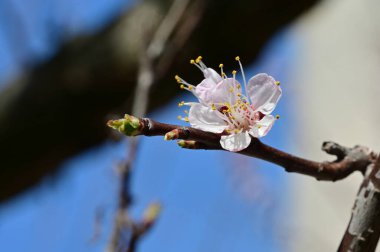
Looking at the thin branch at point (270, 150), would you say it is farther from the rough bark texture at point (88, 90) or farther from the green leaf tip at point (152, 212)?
the rough bark texture at point (88, 90)

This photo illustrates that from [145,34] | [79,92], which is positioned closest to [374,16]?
[79,92]

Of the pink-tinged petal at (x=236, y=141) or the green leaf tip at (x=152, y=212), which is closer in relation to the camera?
the pink-tinged petal at (x=236, y=141)

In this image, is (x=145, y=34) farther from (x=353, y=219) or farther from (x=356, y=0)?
(x=356, y=0)

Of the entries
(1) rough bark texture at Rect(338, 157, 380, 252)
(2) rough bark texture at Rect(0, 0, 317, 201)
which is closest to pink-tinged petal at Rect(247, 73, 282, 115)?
(1) rough bark texture at Rect(338, 157, 380, 252)

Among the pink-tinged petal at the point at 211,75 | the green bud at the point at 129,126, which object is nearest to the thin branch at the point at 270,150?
the green bud at the point at 129,126

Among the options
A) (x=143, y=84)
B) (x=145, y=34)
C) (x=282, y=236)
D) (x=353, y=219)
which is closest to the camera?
(x=353, y=219)

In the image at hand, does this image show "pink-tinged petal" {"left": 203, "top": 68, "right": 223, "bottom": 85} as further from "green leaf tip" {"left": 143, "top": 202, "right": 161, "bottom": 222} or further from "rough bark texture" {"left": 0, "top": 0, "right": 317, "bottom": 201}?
"rough bark texture" {"left": 0, "top": 0, "right": 317, "bottom": 201}
